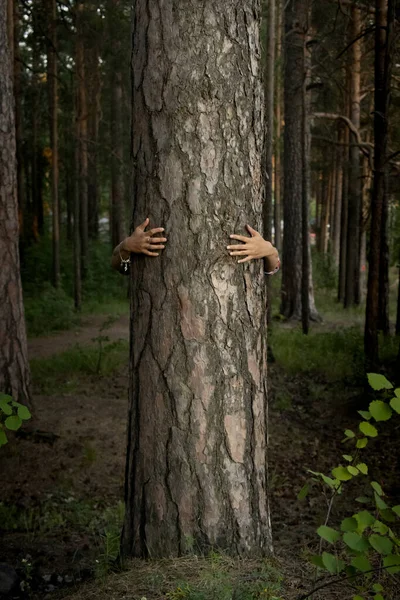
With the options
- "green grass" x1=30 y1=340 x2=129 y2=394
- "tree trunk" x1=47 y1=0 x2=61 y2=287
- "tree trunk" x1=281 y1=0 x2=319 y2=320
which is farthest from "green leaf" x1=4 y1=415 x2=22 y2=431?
"tree trunk" x1=47 y1=0 x2=61 y2=287

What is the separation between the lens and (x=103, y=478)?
6.91m

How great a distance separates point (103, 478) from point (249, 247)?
4180 mm

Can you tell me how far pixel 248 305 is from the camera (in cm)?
360

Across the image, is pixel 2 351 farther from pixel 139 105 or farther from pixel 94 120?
pixel 94 120

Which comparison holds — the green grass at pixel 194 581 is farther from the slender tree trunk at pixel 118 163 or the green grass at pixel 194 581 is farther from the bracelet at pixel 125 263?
the slender tree trunk at pixel 118 163

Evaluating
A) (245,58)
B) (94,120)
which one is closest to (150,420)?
(245,58)

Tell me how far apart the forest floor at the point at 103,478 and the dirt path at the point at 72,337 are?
5.04ft

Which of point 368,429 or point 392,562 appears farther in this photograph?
point 368,429

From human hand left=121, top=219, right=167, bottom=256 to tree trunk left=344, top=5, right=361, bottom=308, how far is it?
14882 mm

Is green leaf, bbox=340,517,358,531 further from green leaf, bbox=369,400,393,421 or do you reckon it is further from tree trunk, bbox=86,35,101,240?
tree trunk, bbox=86,35,101,240

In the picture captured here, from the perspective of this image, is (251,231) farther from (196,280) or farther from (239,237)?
(196,280)

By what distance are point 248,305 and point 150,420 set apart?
2.69 ft

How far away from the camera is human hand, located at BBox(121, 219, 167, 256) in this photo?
3.51 meters

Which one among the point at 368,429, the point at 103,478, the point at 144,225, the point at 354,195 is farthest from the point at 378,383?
the point at 354,195
